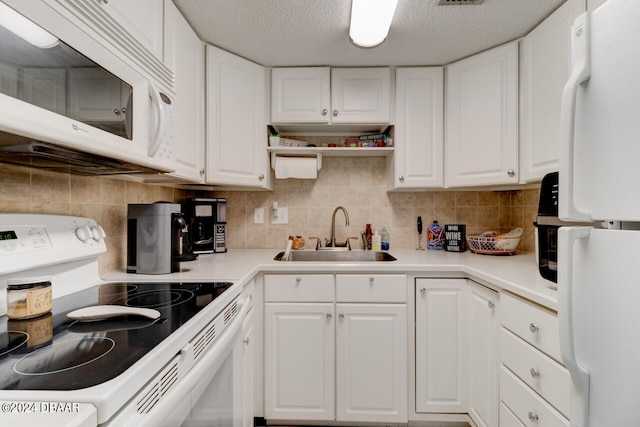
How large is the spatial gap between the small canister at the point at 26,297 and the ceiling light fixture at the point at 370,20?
152 centimetres

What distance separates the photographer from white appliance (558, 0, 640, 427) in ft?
1.78

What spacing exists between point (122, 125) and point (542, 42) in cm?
190

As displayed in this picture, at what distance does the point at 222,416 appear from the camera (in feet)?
2.95

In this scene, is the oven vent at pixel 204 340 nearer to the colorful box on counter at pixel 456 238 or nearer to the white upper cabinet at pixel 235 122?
the white upper cabinet at pixel 235 122

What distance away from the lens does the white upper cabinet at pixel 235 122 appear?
71.1 inches

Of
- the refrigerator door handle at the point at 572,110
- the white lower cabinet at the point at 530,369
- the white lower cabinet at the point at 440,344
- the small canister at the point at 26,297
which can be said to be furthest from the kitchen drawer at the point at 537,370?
the small canister at the point at 26,297

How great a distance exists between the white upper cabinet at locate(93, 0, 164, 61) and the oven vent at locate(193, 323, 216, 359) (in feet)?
3.05

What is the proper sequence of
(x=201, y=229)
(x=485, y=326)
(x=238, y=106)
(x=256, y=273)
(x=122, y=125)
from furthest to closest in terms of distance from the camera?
1. (x=201, y=229)
2. (x=238, y=106)
3. (x=256, y=273)
4. (x=485, y=326)
5. (x=122, y=125)

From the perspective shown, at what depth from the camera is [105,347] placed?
65 cm

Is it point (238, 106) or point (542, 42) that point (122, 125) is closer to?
point (238, 106)

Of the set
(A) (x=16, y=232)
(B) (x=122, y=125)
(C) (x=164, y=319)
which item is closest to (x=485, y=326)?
(C) (x=164, y=319)

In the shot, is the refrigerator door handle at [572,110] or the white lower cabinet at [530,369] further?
the white lower cabinet at [530,369]

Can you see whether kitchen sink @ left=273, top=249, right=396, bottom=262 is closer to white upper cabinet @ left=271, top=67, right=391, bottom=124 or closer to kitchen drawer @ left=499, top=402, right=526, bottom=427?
white upper cabinet @ left=271, top=67, right=391, bottom=124

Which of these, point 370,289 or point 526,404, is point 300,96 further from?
point 526,404
